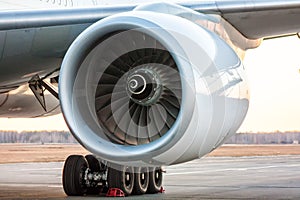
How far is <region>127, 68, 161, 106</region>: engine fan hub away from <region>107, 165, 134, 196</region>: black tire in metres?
2.90

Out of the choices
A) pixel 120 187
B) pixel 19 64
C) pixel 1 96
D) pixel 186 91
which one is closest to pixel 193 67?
pixel 186 91

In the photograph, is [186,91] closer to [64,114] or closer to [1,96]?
[64,114]

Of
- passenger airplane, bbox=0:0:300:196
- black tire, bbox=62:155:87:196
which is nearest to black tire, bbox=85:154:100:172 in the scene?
black tire, bbox=62:155:87:196

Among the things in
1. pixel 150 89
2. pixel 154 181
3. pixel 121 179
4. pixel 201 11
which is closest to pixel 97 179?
pixel 121 179

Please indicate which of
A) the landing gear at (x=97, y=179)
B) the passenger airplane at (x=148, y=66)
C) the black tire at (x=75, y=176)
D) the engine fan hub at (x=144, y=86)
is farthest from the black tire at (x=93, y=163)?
the engine fan hub at (x=144, y=86)

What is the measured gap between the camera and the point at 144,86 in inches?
212

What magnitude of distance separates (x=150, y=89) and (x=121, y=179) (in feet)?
10.3

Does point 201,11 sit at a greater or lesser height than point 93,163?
greater

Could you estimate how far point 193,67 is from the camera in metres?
4.86

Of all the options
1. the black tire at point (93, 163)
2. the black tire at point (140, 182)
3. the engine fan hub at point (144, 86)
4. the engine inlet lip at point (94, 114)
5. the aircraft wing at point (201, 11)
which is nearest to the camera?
the engine inlet lip at point (94, 114)

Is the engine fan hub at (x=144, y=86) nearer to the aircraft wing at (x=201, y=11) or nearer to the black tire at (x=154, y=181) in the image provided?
the aircraft wing at (x=201, y=11)

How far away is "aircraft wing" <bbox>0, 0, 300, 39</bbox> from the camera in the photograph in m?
6.02

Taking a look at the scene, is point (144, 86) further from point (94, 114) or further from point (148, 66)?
point (94, 114)

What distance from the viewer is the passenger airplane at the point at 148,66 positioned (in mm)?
4914
